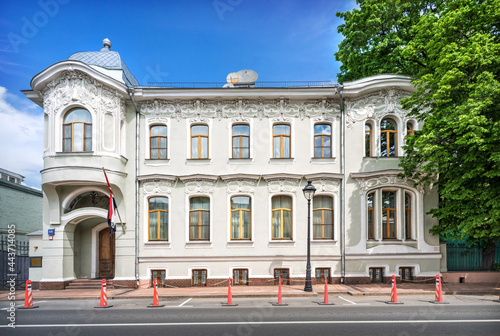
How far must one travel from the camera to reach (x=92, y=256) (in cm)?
1705

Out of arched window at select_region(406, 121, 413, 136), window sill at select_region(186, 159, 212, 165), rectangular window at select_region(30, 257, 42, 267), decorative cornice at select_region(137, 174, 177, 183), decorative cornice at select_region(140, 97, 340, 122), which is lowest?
rectangular window at select_region(30, 257, 42, 267)

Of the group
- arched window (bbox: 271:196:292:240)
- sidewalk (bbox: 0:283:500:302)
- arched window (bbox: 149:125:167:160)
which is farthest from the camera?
arched window (bbox: 149:125:167:160)

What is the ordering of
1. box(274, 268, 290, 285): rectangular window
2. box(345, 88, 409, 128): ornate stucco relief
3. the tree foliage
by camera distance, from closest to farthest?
the tree foliage, box(274, 268, 290, 285): rectangular window, box(345, 88, 409, 128): ornate stucco relief

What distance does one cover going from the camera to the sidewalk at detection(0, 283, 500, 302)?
541 inches

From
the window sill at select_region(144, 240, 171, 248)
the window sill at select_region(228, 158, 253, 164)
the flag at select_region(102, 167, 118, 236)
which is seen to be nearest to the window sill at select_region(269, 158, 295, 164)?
the window sill at select_region(228, 158, 253, 164)

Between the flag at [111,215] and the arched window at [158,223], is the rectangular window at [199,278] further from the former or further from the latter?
the flag at [111,215]

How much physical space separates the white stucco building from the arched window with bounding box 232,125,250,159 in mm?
52

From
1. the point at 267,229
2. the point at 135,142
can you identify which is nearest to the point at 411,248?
the point at 267,229

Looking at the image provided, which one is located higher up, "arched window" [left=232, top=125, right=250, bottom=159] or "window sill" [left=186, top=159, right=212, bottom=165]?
"arched window" [left=232, top=125, right=250, bottom=159]

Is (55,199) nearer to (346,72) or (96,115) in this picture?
(96,115)

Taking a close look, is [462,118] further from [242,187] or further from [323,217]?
[242,187]

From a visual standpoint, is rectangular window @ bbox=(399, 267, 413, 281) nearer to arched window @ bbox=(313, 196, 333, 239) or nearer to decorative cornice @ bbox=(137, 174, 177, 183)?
arched window @ bbox=(313, 196, 333, 239)

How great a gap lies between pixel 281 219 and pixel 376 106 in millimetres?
7292

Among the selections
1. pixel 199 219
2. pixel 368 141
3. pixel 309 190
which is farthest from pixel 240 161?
pixel 368 141
